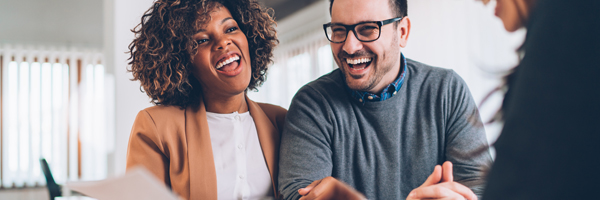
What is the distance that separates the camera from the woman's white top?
4.34 ft

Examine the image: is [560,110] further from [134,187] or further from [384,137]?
[384,137]

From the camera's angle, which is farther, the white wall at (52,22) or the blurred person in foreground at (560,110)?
the white wall at (52,22)

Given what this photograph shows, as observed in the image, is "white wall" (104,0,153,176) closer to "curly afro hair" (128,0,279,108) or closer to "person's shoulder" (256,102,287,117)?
"curly afro hair" (128,0,279,108)

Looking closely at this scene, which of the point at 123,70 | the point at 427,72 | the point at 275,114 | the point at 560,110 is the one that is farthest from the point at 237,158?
the point at 560,110

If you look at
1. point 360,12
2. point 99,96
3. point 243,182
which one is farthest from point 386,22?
point 99,96

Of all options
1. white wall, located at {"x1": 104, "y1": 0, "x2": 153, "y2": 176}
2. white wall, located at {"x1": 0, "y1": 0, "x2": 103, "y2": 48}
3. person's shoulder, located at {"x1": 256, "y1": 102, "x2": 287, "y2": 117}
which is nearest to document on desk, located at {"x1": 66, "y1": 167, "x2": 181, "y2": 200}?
person's shoulder, located at {"x1": 256, "y1": 102, "x2": 287, "y2": 117}

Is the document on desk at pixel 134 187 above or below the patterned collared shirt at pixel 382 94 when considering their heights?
below

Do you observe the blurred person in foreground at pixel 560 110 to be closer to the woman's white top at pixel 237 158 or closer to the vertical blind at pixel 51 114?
the woman's white top at pixel 237 158

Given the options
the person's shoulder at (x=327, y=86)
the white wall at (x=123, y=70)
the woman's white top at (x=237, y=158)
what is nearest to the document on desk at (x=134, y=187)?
the woman's white top at (x=237, y=158)

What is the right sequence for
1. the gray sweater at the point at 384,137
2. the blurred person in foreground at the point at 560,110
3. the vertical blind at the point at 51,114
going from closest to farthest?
the blurred person in foreground at the point at 560,110 → the gray sweater at the point at 384,137 → the vertical blind at the point at 51,114

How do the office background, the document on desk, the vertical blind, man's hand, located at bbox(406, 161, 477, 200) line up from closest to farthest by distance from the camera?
the document on desk, man's hand, located at bbox(406, 161, 477, 200), the office background, the vertical blind

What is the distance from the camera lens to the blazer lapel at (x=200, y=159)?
1253 mm

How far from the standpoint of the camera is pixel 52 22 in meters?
6.04

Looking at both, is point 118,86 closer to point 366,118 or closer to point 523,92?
point 366,118
